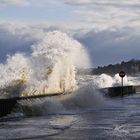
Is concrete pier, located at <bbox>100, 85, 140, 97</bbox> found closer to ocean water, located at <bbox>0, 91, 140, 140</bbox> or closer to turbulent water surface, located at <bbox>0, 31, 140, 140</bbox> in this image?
turbulent water surface, located at <bbox>0, 31, 140, 140</bbox>

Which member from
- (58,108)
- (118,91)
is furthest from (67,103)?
(118,91)

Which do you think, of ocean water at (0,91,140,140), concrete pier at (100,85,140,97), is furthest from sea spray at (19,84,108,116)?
concrete pier at (100,85,140,97)

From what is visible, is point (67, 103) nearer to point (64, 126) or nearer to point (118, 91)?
point (64, 126)

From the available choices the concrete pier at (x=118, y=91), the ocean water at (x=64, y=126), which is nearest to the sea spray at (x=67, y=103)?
the ocean water at (x=64, y=126)

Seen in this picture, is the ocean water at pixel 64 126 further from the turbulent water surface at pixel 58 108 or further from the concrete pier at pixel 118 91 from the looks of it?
the concrete pier at pixel 118 91

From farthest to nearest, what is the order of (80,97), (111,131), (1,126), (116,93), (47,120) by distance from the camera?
1. (116,93)
2. (80,97)
3. (47,120)
4. (1,126)
5. (111,131)

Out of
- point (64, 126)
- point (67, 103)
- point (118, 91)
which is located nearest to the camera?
point (64, 126)

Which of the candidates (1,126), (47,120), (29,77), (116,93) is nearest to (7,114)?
(47,120)

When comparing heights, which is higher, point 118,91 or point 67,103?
point 118,91

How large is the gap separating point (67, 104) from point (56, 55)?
8.61m

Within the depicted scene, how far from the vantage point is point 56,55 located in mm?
38812

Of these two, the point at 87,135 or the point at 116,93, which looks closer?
the point at 87,135

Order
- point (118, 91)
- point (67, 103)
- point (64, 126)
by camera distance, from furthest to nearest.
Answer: point (118, 91) → point (67, 103) → point (64, 126)

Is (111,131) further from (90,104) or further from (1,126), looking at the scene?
(90,104)
